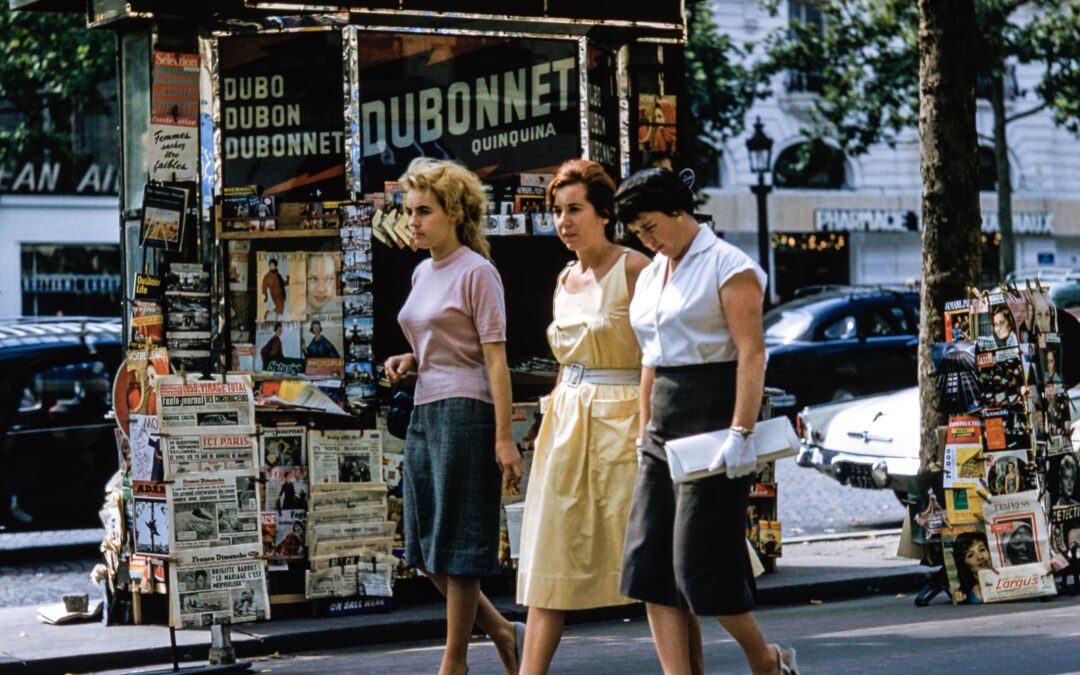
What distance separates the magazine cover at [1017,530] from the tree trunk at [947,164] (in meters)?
1.68

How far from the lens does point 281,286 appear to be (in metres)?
9.24

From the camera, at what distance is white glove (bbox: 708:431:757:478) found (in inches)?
206

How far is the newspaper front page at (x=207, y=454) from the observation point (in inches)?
286

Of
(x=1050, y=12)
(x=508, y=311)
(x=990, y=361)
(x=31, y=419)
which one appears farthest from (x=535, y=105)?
(x=1050, y=12)

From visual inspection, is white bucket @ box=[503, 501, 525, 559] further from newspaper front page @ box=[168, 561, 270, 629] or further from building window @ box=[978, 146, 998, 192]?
building window @ box=[978, 146, 998, 192]

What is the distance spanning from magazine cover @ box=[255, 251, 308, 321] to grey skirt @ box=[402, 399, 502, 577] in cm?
312

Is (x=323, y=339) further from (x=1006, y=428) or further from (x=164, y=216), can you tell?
(x=1006, y=428)

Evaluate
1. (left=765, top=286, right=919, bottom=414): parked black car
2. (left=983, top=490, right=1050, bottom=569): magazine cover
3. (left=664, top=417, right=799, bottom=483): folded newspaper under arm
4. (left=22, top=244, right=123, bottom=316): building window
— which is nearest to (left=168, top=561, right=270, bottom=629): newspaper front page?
(left=664, top=417, right=799, bottom=483): folded newspaper under arm

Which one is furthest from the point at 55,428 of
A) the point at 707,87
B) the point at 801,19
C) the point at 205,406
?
the point at 801,19

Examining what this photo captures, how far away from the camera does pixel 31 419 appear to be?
11664 millimetres

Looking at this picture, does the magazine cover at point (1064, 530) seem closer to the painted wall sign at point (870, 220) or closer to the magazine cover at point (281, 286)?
the magazine cover at point (281, 286)

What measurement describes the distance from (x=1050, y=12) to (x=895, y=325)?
398 inches

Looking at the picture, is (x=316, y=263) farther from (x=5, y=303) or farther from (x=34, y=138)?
(x=5, y=303)

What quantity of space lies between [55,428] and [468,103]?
3.93m
